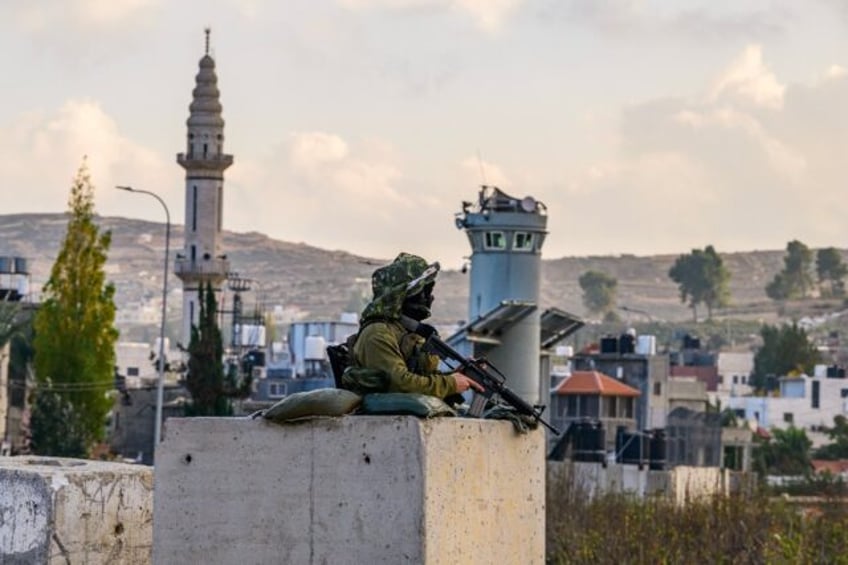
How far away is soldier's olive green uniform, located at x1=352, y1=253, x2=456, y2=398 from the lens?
11.2m

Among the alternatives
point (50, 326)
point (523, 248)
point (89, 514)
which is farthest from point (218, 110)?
point (89, 514)

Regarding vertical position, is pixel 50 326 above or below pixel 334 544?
above

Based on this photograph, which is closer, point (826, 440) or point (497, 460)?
point (497, 460)

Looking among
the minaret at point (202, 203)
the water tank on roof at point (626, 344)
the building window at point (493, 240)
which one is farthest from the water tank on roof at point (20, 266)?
the building window at point (493, 240)

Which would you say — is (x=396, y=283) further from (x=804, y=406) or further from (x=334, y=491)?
(x=804, y=406)

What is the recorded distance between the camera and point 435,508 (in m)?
10.7

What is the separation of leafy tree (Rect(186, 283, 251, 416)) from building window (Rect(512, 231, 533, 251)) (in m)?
7.36

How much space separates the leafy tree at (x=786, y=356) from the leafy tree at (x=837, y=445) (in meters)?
46.4

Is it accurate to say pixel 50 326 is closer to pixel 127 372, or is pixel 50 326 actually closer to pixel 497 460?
pixel 497 460

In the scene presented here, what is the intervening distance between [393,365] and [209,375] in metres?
59.5

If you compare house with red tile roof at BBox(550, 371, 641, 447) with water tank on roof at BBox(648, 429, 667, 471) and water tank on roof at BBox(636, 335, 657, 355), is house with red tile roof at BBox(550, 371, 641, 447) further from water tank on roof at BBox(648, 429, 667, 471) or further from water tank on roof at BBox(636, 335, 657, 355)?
water tank on roof at BBox(648, 429, 667, 471)

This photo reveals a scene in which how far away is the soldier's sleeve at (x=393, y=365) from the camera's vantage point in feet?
36.5

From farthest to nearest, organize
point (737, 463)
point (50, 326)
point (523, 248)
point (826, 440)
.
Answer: point (826, 440), point (737, 463), point (50, 326), point (523, 248)

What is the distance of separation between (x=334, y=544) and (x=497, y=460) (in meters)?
0.79
